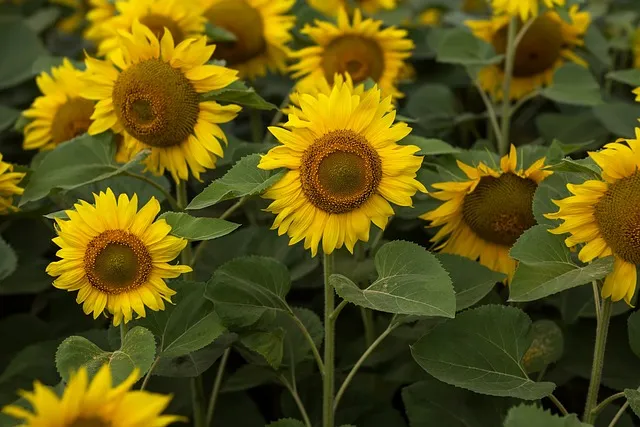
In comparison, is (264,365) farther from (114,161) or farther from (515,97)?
(515,97)

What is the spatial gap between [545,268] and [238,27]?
87cm

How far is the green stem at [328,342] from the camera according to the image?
1.14 metres

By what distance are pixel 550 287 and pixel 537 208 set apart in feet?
0.53

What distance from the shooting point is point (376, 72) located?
5.77ft

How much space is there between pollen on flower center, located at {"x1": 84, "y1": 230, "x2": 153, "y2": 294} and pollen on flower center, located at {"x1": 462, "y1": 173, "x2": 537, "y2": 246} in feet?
1.68

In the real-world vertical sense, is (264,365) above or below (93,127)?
below

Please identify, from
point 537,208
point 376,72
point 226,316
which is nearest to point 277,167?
point 226,316

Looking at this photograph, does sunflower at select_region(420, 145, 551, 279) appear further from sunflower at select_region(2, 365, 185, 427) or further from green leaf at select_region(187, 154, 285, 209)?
sunflower at select_region(2, 365, 185, 427)

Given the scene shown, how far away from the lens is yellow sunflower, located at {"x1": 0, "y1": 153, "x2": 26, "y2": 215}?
1.29 m

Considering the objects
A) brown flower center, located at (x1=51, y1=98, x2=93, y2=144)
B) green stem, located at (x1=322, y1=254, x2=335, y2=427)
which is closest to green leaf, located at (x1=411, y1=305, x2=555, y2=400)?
green stem, located at (x1=322, y1=254, x2=335, y2=427)

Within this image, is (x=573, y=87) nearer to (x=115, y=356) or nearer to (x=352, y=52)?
(x=352, y=52)

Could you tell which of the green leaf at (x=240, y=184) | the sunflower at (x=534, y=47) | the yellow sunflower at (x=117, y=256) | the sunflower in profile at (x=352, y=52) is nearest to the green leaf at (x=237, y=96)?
the green leaf at (x=240, y=184)

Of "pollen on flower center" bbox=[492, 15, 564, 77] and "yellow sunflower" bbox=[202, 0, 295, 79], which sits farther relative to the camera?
"pollen on flower center" bbox=[492, 15, 564, 77]

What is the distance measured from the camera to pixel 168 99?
123cm
